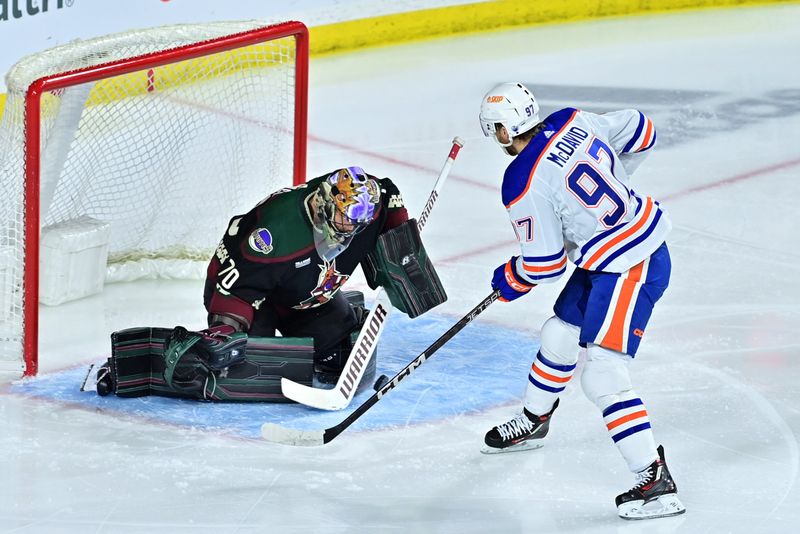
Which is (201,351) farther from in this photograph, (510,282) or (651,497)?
(651,497)

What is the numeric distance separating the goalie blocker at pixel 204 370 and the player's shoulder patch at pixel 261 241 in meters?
0.23

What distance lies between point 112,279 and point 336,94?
2379 mm

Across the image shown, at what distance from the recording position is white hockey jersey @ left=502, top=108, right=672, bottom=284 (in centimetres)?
325

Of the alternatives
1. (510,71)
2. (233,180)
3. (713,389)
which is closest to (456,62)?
(510,71)

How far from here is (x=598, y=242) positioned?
10.8 ft

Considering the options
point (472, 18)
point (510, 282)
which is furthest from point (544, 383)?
point (472, 18)

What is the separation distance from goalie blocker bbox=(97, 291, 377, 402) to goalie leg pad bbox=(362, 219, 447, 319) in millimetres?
261

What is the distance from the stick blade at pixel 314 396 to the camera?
369 centimetres

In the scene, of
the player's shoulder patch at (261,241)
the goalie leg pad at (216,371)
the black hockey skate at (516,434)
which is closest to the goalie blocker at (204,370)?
the goalie leg pad at (216,371)

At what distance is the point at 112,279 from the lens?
4.72 meters

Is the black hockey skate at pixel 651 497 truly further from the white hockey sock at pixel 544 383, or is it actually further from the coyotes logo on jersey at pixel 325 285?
the coyotes logo on jersey at pixel 325 285

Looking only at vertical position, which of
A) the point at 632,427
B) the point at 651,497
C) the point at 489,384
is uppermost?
the point at 632,427

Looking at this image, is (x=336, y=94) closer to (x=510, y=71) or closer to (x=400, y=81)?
(x=400, y=81)

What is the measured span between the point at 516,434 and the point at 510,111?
846 mm
